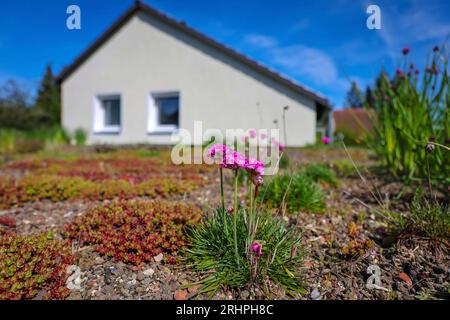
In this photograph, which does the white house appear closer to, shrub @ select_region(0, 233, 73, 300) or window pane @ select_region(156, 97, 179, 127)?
window pane @ select_region(156, 97, 179, 127)

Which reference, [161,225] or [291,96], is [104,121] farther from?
[161,225]

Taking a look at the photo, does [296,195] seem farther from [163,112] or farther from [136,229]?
[163,112]

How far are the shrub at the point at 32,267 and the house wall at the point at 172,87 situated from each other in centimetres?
767

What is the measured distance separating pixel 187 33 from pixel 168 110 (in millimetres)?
2939

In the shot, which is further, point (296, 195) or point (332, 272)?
point (296, 195)

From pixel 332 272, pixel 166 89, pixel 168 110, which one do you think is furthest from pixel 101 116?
pixel 332 272

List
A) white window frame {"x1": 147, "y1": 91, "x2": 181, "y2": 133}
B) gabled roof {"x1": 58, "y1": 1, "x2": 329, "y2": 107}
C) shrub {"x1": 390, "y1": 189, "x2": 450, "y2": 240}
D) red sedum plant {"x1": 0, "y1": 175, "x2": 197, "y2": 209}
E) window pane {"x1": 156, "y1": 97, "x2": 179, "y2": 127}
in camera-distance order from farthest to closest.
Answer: window pane {"x1": 156, "y1": 97, "x2": 179, "y2": 127} → white window frame {"x1": 147, "y1": 91, "x2": 181, "y2": 133} → gabled roof {"x1": 58, "y1": 1, "x2": 329, "y2": 107} → red sedum plant {"x1": 0, "y1": 175, "x2": 197, "y2": 209} → shrub {"x1": 390, "y1": 189, "x2": 450, "y2": 240}

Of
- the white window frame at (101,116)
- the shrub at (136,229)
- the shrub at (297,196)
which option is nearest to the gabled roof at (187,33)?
the white window frame at (101,116)

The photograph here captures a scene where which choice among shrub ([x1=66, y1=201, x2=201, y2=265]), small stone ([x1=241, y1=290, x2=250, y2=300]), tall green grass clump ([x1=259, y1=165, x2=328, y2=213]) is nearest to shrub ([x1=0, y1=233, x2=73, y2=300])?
shrub ([x1=66, y1=201, x2=201, y2=265])

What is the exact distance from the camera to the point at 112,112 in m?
11.3

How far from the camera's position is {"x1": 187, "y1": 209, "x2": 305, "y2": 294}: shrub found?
1.45 metres

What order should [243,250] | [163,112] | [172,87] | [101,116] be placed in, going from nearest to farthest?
[243,250], [172,87], [163,112], [101,116]

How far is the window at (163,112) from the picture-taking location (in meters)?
10.2
